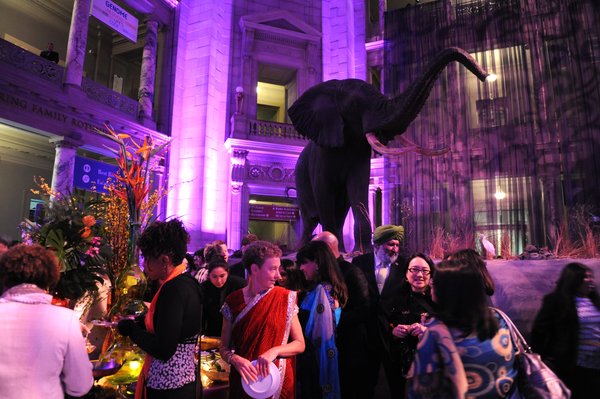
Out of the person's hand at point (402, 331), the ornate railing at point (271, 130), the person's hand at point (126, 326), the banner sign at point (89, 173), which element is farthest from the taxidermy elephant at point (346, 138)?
the ornate railing at point (271, 130)

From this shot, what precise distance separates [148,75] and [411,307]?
12504 millimetres

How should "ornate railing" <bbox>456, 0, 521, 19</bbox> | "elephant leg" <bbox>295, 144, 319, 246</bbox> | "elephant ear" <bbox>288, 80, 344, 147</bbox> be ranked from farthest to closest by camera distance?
"ornate railing" <bbox>456, 0, 521, 19</bbox>
"elephant leg" <bbox>295, 144, 319, 246</bbox>
"elephant ear" <bbox>288, 80, 344, 147</bbox>

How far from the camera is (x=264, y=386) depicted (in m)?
1.67

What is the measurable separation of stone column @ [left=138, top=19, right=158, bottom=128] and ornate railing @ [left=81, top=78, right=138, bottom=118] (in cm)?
Result: 30

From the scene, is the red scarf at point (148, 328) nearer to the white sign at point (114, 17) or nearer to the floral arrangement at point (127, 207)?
the floral arrangement at point (127, 207)

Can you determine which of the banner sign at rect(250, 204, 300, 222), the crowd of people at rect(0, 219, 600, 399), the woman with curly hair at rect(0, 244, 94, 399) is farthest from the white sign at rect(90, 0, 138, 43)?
the woman with curly hair at rect(0, 244, 94, 399)

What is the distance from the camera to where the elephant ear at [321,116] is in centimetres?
430

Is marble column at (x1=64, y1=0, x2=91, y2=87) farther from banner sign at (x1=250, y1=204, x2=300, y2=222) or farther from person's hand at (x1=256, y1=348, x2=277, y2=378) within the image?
person's hand at (x1=256, y1=348, x2=277, y2=378)

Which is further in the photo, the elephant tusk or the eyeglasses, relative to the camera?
the elephant tusk

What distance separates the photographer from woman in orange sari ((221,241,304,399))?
5.98 ft

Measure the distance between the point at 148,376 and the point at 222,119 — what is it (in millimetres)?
11909

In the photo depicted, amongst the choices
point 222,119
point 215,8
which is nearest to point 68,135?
point 222,119

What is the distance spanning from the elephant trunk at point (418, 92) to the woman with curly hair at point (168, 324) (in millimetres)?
2587

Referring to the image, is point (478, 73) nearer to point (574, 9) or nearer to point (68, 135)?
point (68, 135)
